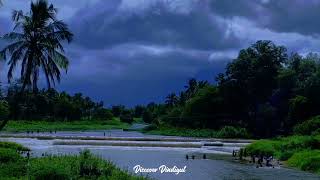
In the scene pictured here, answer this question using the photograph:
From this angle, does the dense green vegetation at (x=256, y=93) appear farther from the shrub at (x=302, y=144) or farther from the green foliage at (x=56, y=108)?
the shrub at (x=302, y=144)

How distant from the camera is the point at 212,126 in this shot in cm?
10256

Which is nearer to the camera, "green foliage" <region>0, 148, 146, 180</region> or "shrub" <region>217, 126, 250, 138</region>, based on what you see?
"green foliage" <region>0, 148, 146, 180</region>

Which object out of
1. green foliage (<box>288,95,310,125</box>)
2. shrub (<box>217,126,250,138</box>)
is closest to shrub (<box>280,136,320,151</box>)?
green foliage (<box>288,95,310,125</box>)

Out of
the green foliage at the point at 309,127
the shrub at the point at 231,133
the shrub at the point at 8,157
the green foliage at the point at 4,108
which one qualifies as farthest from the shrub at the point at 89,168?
the shrub at the point at 231,133

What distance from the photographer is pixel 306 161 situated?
39281 millimetres

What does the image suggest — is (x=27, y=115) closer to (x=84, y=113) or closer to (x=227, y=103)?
(x=84, y=113)

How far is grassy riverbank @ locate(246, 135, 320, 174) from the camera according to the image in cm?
3878

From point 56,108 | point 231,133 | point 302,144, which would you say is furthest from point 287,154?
point 56,108

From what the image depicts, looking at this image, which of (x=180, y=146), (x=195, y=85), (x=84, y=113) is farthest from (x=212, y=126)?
(x=84, y=113)

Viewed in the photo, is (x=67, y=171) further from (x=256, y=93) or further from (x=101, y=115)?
(x=101, y=115)

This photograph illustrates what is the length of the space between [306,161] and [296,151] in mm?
7577

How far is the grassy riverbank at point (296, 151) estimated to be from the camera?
38.8m

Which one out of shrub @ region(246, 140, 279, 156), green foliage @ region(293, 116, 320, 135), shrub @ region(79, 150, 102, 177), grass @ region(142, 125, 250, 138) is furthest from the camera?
grass @ region(142, 125, 250, 138)

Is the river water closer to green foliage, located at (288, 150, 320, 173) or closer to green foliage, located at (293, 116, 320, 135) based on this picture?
green foliage, located at (288, 150, 320, 173)
